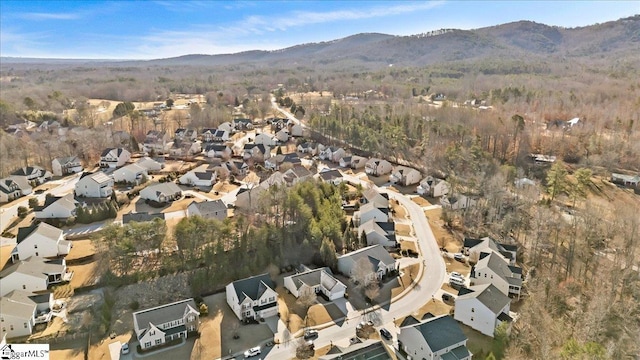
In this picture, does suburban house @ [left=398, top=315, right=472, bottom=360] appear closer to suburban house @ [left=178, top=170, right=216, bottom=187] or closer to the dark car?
the dark car

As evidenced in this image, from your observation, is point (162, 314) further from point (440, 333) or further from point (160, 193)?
point (160, 193)

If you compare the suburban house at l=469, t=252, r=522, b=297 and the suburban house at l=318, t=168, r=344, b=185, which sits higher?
the suburban house at l=318, t=168, r=344, b=185

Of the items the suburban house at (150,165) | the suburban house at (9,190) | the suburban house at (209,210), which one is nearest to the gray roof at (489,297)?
the suburban house at (209,210)

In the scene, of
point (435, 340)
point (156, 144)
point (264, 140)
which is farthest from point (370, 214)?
point (156, 144)

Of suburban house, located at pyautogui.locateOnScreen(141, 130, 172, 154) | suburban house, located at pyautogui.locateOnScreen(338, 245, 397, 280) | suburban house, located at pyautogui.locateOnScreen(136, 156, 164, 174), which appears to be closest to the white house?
suburban house, located at pyautogui.locateOnScreen(338, 245, 397, 280)

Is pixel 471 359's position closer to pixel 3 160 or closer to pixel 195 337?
pixel 195 337

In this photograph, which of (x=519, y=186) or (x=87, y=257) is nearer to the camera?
(x=87, y=257)

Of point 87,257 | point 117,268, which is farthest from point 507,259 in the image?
point 87,257
